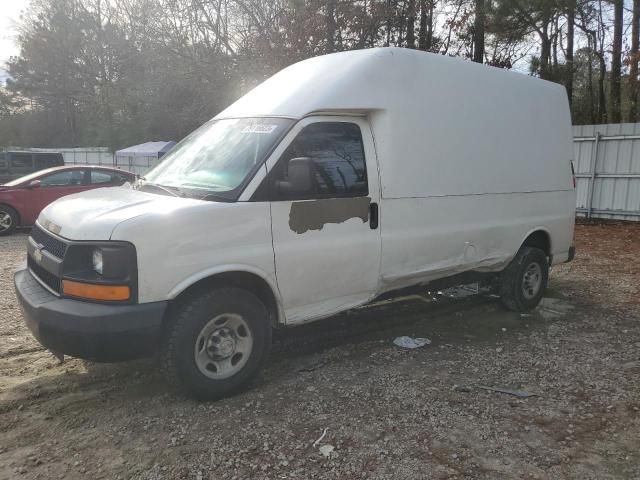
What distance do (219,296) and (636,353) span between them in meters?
3.91

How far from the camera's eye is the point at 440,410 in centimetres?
375

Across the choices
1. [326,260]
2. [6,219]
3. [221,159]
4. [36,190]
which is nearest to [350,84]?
[221,159]

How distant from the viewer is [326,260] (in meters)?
4.16

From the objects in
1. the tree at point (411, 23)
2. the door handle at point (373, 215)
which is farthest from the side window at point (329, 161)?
the tree at point (411, 23)

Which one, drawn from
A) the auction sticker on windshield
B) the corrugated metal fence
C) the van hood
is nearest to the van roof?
the auction sticker on windshield

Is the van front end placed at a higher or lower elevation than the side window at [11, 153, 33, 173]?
lower

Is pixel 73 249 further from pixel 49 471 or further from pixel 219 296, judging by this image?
pixel 49 471

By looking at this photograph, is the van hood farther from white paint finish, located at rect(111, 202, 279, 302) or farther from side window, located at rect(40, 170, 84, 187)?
side window, located at rect(40, 170, 84, 187)

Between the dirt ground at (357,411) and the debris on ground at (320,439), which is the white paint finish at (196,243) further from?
the debris on ground at (320,439)

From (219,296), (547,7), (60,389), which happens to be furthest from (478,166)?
(547,7)

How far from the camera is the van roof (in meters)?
4.19

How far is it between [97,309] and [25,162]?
16447 mm

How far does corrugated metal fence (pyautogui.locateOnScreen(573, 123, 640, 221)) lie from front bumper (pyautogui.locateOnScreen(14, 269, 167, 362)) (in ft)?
40.5

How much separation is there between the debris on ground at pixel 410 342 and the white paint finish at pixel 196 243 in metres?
1.75
